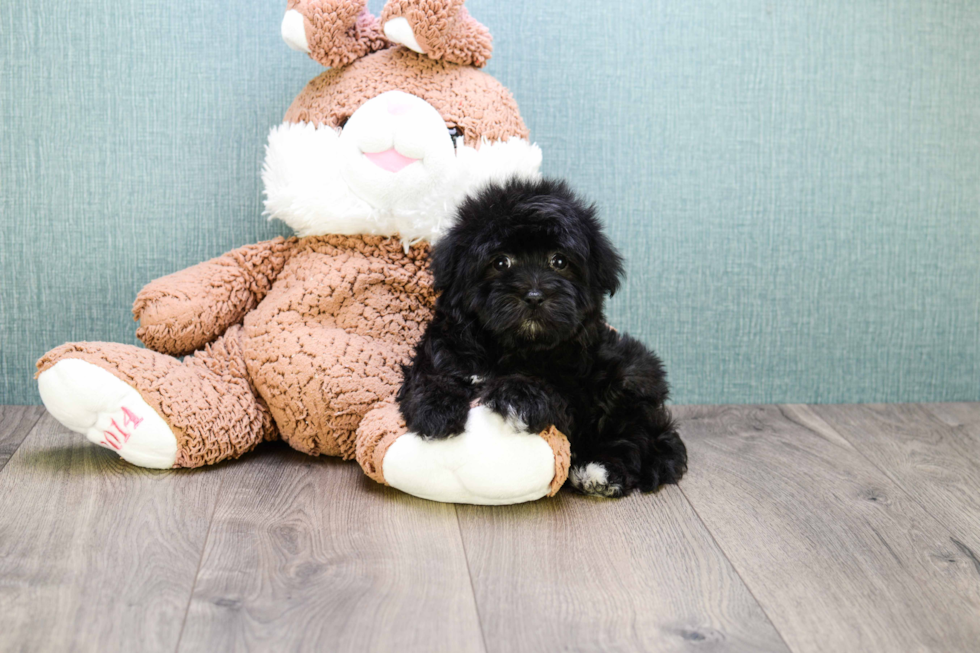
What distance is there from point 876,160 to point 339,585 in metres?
1.44

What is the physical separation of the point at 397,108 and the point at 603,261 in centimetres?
43

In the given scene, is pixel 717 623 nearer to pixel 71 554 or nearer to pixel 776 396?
pixel 71 554

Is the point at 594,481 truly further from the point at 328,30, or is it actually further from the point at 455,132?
the point at 328,30

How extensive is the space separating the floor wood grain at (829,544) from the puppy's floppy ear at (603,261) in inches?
14.7

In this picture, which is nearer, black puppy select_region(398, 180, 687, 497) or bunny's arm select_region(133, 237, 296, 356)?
black puppy select_region(398, 180, 687, 497)

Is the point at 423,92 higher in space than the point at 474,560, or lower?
higher

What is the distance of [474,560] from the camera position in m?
1.08

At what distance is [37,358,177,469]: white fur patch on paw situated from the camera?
1.26 meters

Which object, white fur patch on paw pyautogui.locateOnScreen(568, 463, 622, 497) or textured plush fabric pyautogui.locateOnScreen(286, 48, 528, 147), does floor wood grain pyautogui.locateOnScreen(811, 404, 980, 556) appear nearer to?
white fur patch on paw pyautogui.locateOnScreen(568, 463, 622, 497)

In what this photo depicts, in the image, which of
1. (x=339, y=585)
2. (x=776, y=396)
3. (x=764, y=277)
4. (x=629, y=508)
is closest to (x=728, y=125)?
(x=764, y=277)

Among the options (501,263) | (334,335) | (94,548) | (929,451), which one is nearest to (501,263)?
(501,263)

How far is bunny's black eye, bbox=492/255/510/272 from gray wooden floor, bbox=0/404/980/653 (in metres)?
0.35

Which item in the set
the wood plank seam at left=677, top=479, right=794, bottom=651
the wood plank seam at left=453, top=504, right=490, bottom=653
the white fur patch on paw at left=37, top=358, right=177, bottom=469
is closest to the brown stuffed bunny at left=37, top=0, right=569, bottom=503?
the white fur patch on paw at left=37, top=358, right=177, bottom=469

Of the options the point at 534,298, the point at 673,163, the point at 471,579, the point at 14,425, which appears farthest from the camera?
the point at 673,163
